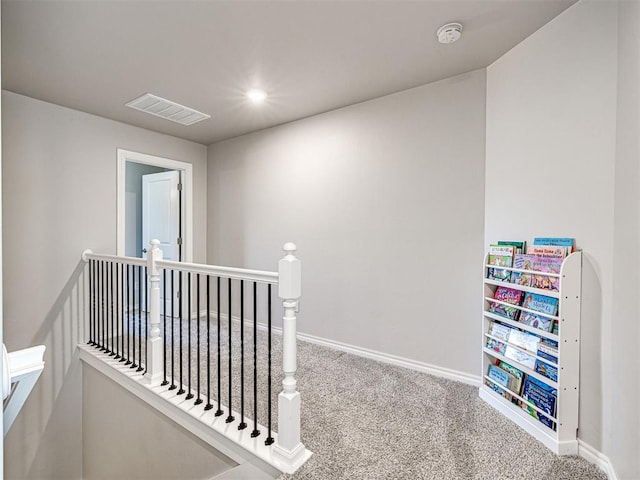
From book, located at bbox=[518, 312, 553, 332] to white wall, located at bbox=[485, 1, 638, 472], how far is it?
15 centimetres

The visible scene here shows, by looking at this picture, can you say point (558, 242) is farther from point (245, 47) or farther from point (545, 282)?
point (245, 47)

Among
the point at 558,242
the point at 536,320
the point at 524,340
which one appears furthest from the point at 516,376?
the point at 558,242

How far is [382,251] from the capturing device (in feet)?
9.13

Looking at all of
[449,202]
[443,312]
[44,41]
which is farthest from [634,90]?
[44,41]

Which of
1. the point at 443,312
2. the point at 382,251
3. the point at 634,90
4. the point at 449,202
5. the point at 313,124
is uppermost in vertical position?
the point at 313,124

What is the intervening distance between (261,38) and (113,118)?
2117 mm

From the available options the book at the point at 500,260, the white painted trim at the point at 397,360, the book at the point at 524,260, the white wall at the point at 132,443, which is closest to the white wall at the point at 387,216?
the white painted trim at the point at 397,360

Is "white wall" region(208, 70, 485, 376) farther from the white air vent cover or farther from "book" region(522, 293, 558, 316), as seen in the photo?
the white air vent cover

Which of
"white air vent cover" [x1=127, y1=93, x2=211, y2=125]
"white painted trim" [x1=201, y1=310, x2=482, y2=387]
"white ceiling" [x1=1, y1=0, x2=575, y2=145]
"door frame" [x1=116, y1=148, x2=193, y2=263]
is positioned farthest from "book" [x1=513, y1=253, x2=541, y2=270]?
"door frame" [x1=116, y1=148, x2=193, y2=263]

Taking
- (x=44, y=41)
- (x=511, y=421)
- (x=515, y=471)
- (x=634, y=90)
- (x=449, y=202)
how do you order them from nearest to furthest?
1. (x=634, y=90)
2. (x=515, y=471)
3. (x=511, y=421)
4. (x=44, y=41)
5. (x=449, y=202)

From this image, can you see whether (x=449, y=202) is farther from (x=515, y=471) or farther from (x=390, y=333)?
(x=515, y=471)

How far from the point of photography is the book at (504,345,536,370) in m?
1.81

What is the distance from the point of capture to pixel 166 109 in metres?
3.04

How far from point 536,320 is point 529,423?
55 cm
